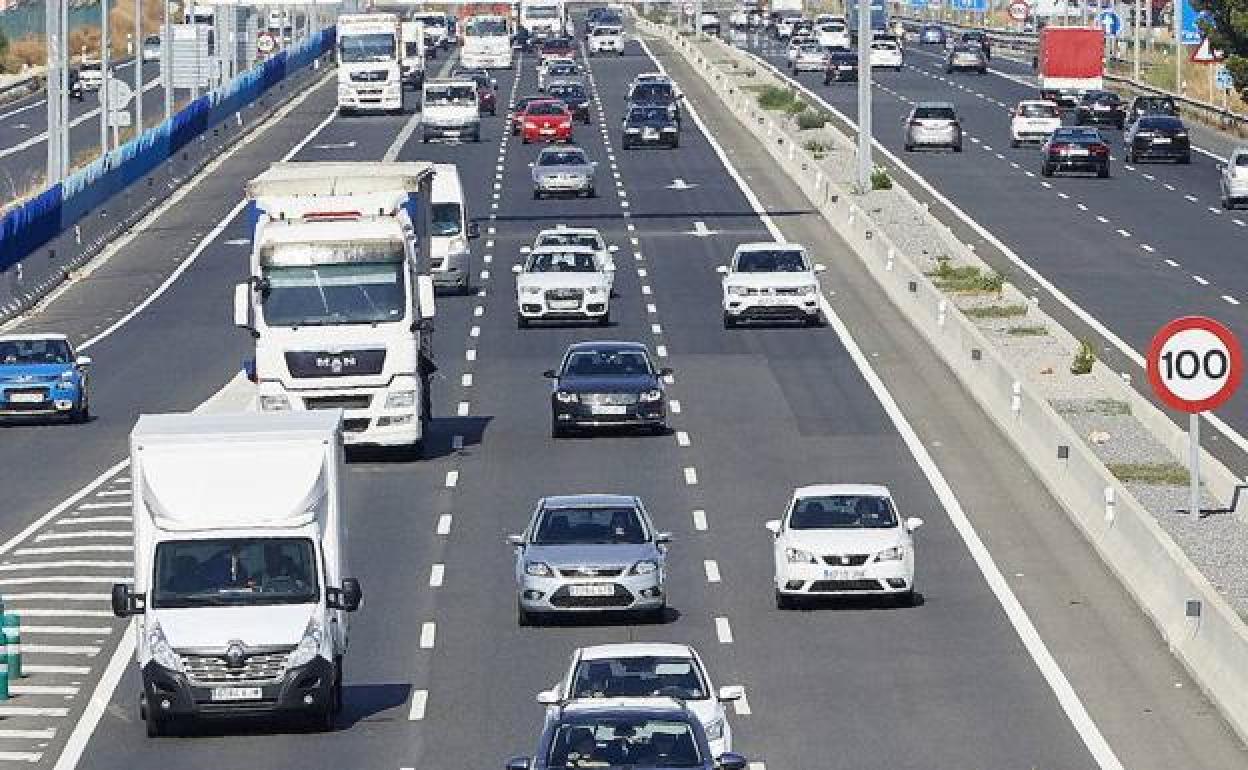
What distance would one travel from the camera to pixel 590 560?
3316cm

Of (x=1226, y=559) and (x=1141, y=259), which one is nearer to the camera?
(x=1226, y=559)

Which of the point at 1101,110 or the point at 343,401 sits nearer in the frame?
the point at 343,401

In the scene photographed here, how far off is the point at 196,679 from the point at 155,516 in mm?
1642

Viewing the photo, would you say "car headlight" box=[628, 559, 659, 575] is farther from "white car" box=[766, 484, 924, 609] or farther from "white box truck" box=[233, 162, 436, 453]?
"white box truck" box=[233, 162, 436, 453]

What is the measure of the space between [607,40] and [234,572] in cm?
13981

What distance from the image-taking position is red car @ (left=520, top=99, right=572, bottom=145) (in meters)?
107

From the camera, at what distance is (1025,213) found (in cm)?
8406

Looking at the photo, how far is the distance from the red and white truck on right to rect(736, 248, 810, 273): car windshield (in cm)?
6016

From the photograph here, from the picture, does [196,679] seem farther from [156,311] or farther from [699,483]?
[156,311]

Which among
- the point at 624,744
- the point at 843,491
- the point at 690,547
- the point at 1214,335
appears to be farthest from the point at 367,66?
the point at 624,744

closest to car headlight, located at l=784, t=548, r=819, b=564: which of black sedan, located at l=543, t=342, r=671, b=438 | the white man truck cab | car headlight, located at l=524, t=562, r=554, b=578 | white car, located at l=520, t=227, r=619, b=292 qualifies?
car headlight, located at l=524, t=562, r=554, b=578

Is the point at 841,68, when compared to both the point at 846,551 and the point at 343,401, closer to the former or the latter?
the point at 343,401

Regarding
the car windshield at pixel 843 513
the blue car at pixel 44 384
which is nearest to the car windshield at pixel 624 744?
the car windshield at pixel 843 513

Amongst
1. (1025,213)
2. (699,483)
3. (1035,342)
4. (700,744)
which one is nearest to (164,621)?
(700,744)
